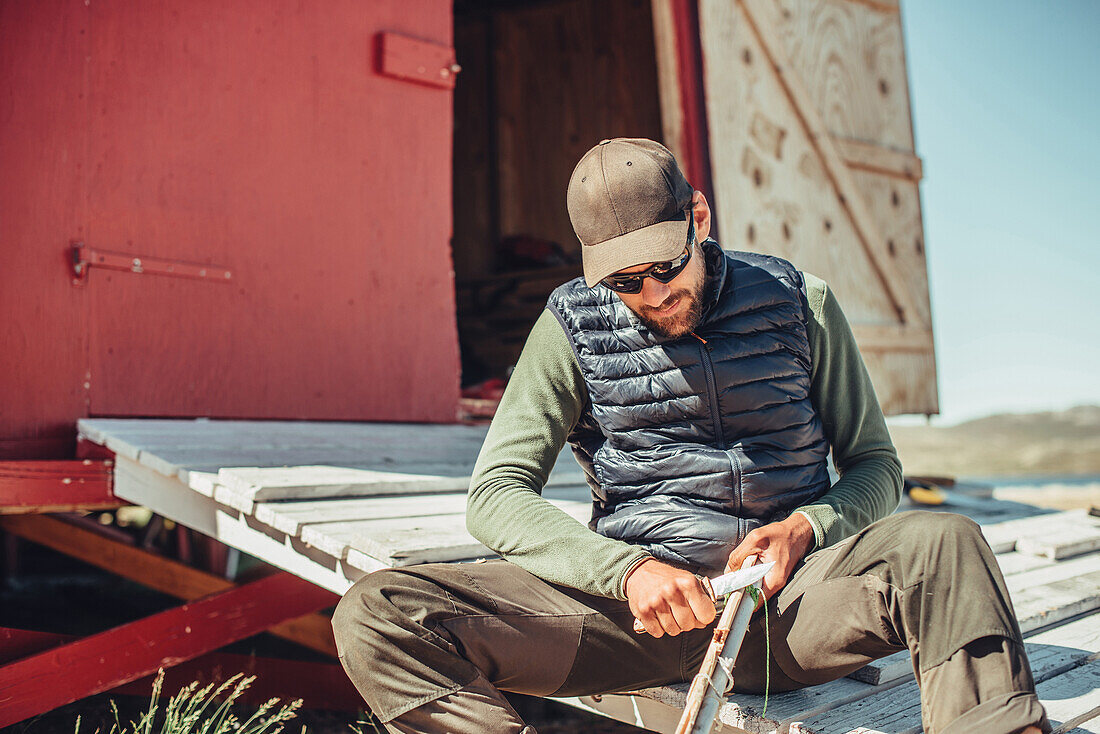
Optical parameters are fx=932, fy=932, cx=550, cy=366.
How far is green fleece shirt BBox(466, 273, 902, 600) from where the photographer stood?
6.44 feet

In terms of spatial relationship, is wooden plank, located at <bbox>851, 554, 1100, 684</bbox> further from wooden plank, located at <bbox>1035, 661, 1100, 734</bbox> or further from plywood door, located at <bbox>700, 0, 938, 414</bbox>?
plywood door, located at <bbox>700, 0, 938, 414</bbox>

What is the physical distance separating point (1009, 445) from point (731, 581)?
87.9 ft

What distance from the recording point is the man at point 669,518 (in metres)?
1.77

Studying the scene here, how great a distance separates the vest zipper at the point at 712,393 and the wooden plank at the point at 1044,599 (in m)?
0.63

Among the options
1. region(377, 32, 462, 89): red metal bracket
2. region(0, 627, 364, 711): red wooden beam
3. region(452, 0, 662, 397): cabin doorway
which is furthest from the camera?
region(452, 0, 662, 397): cabin doorway

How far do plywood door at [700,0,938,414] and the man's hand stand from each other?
136 inches

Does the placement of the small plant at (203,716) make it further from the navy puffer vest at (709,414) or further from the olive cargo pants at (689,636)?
the navy puffer vest at (709,414)

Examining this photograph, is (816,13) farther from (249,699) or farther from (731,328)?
(249,699)

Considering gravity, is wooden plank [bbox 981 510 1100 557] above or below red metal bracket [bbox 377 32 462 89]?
below

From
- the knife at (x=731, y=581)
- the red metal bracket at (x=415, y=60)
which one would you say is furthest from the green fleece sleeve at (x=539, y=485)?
the red metal bracket at (x=415, y=60)

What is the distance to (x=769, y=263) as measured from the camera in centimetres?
227

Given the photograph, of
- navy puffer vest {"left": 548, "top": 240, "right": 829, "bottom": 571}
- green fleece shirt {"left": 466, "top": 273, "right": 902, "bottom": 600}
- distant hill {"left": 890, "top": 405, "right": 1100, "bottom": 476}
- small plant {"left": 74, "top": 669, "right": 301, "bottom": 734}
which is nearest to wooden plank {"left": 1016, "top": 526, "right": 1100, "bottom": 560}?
green fleece shirt {"left": 466, "top": 273, "right": 902, "bottom": 600}

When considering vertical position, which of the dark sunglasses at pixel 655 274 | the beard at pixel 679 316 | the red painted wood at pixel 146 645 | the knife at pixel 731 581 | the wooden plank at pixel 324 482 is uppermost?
the dark sunglasses at pixel 655 274

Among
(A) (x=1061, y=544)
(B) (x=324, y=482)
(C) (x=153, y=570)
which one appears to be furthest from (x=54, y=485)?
(A) (x=1061, y=544)
